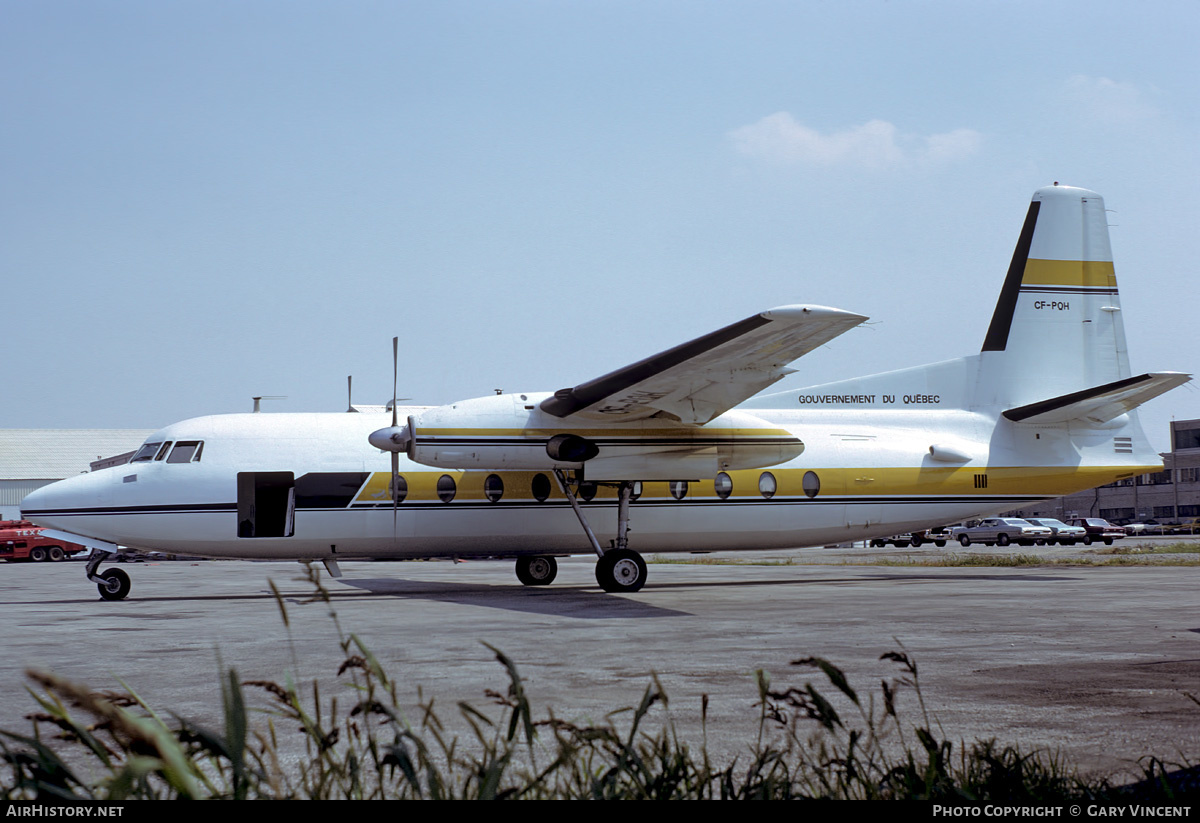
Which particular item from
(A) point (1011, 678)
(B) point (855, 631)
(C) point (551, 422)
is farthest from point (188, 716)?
(C) point (551, 422)

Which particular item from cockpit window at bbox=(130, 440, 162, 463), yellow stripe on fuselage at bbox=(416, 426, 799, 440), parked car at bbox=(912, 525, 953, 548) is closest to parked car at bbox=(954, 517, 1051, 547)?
parked car at bbox=(912, 525, 953, 548)

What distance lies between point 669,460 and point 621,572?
7.13 feet

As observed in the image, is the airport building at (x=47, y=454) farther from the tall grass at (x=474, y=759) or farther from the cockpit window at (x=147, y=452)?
the tall grass at (x=474, y=759)

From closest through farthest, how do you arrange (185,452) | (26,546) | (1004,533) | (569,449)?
1. (569,449)
2. (185,452)
3. (26,546)
4. (1004,533)

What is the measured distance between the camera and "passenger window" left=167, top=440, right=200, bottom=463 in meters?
17.5

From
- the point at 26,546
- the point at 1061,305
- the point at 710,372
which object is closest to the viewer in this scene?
the point at 710,372

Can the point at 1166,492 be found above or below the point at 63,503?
below

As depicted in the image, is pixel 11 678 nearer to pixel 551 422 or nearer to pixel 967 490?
pixel 551 422

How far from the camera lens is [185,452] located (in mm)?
17562

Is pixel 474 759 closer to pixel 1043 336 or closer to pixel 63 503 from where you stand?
pixel 63 503

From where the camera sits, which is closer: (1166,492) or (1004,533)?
(1004,533)

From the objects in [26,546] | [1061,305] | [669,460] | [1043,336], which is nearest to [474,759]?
[669,460]

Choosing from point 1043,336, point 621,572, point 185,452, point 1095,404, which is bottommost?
point 621,572

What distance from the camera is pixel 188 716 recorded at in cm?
627
